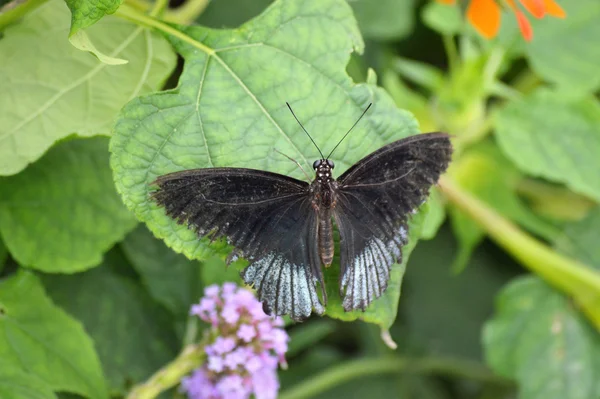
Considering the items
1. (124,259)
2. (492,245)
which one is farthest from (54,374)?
(492,245)

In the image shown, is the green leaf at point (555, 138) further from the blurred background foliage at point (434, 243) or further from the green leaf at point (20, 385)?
the green leaf at point (20, 385)

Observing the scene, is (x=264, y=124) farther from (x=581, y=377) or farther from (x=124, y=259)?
(x=581, y=377)

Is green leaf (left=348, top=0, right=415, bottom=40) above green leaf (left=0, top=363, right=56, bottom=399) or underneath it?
above

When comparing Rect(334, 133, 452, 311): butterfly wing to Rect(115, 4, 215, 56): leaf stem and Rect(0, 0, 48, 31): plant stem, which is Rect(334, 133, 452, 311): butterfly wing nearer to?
Rect(115, 4, 215, 56): leaf stem

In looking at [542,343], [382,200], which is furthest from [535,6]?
[542,343]

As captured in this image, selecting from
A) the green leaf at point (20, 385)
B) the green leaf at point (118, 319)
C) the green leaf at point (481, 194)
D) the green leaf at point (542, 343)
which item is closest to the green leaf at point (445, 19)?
the green leaf at point (481, 194)

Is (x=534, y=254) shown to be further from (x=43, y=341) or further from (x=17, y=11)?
(x=17, y=11)

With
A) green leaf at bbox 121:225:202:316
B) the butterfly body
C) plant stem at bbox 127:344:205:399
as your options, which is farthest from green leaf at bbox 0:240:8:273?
the butterfly body
